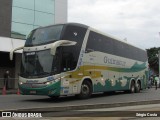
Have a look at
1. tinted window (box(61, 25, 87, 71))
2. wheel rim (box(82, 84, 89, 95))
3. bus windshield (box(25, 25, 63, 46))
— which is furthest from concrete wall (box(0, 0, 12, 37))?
wheel rim (box(82, 84, 89, 95))

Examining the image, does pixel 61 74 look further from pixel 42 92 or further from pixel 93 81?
pixel 93 81

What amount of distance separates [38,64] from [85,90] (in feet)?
11.0

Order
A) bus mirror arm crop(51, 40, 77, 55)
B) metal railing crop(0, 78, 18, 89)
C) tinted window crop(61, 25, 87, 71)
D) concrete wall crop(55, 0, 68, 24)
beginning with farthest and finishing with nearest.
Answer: concrete wall crop(55, 0, 68, 24)
metal railing crop(0, 78, 18, 89)
tinted window crop(61, 25, 87, 71)
bus mirror arm crop(51, 40, 77, 55)

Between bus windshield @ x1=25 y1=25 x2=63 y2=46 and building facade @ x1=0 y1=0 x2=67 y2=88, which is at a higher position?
building facade @ x1=0 y1=0 x2=67 y2=88

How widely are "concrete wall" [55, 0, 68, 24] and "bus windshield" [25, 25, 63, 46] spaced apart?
16935 mm

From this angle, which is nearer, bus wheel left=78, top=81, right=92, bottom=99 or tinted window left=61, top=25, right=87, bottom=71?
tinted window left=61, top=25, right=87, bottom=71

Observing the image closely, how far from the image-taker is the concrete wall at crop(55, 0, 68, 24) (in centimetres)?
3550

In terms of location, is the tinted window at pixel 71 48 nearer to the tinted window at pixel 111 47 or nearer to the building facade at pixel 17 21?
the tinted window at pixel 111 47

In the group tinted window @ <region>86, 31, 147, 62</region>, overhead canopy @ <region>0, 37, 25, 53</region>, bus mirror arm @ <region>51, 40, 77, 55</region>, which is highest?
overhead canopy @ <region>0, 37, 25, 53</region>

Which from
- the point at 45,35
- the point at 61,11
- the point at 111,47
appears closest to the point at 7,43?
the point at 61,11

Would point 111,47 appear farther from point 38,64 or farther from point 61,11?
point 61,11

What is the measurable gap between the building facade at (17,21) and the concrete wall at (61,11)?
0.63 feet

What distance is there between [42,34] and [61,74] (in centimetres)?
242

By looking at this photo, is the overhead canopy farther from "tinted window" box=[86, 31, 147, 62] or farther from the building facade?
"tinted window" box=[86, 31, 147, 62]
